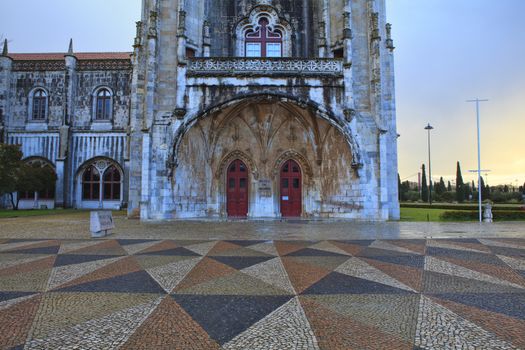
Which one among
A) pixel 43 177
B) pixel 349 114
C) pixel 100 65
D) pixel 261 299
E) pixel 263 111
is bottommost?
pixel 261 299

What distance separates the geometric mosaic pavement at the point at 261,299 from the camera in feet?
9.93

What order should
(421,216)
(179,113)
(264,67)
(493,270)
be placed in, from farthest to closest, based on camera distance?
(421,216), (264,67), (179,113), (493,270)

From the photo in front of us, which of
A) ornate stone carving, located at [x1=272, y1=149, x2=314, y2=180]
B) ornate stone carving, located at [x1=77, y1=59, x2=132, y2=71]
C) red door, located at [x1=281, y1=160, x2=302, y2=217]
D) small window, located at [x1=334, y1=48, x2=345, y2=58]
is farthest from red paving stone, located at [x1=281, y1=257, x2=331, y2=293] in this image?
ornate stone carving, located at [x1=77, y1=59, x2=132, y2=71]

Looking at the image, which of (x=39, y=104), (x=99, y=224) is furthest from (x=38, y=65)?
(x=99, y=224)

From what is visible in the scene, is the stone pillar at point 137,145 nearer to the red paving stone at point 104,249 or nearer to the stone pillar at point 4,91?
the red paving stone at point 104,249

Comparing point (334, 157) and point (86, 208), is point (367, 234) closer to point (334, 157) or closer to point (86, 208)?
point (334, 157)

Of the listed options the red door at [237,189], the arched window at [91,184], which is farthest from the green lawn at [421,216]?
the arched window at [91,184]

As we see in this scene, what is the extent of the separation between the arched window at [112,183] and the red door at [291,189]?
15813 mm

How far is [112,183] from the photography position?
2675 centimetres

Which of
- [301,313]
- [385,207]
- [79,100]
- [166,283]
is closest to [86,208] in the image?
[79,100]

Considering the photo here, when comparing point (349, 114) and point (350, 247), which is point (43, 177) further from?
point (350, 247)

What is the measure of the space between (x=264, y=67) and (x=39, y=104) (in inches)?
855

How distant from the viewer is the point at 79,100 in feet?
87.6

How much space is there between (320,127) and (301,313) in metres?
14.3
